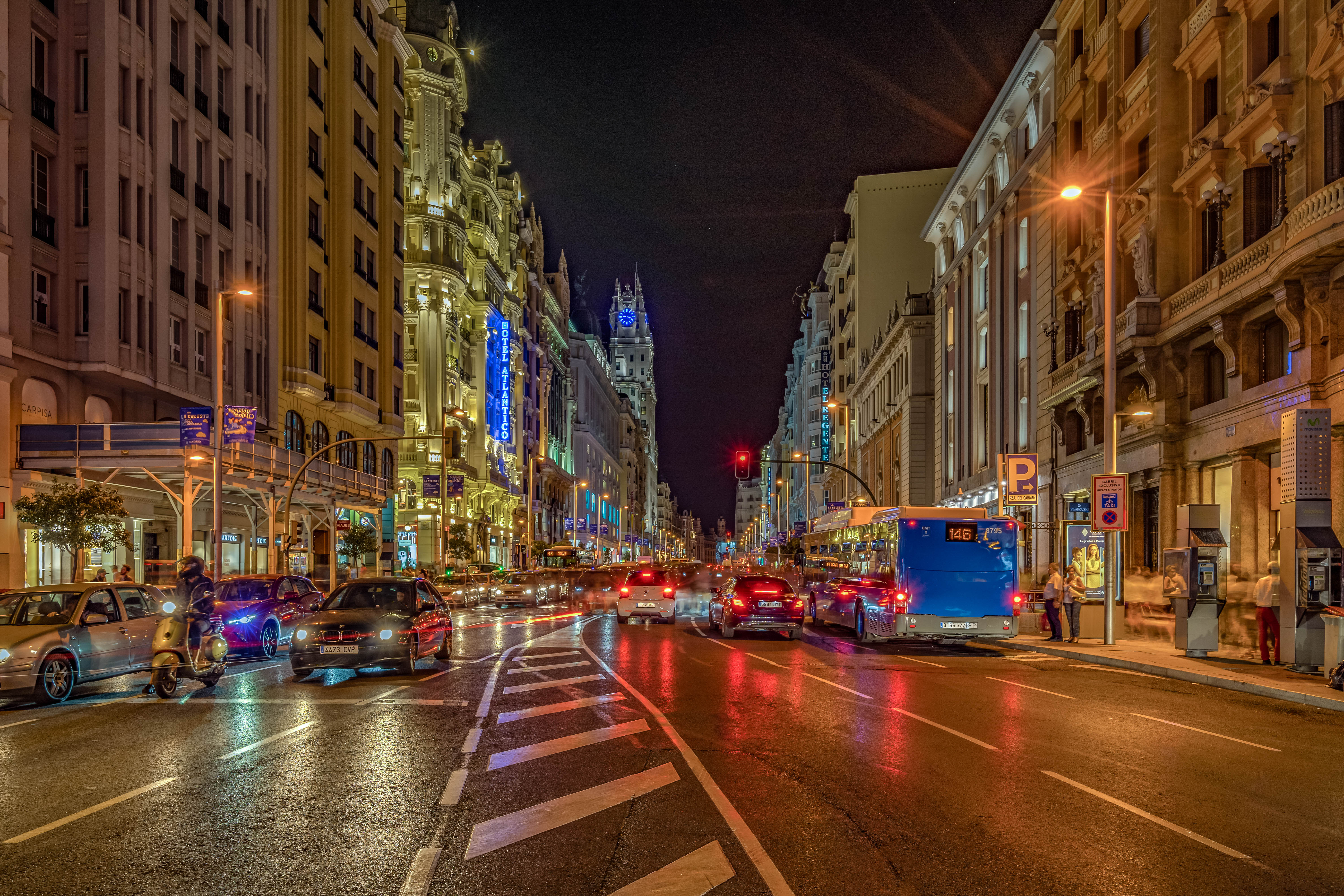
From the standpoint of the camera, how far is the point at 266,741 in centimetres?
1102

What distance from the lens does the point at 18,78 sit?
29.6 meters

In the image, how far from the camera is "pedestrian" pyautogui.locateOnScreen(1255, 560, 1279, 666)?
752 inches

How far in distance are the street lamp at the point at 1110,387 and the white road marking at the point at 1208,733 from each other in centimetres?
1026

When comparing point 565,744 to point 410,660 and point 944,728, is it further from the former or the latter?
point 410,660

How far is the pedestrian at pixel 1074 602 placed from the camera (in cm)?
2492

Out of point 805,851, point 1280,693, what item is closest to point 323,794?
point 805,851

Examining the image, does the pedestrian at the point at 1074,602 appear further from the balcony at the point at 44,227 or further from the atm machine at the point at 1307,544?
the balcony at the point at 44,227

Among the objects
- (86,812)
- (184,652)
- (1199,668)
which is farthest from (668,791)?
(1199,668)

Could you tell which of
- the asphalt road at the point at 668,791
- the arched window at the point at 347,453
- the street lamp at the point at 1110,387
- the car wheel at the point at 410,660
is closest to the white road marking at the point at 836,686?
the asphalt road at the point at 668,791

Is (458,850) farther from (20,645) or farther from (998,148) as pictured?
(998,148)

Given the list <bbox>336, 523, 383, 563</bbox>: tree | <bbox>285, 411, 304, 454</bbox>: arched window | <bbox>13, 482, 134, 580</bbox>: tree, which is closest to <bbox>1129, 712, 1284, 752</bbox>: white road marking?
<bbox>13, 482, 134, 580</bbox>: tree

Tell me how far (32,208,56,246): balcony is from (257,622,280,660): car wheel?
16.4 metres

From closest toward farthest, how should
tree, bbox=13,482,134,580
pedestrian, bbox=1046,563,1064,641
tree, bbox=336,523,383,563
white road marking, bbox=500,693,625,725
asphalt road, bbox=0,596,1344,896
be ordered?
1. asphalt road, bbox=0,596,1344,896
2. white road marking, bbox=500,693,625,725
3. pedestrian, bbox=1046,563,1064,641
4. tree, bbox=13,482,134,580
5. tree, bbox=336,523,383,563

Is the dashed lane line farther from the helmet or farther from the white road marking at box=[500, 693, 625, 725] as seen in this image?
the helmet
